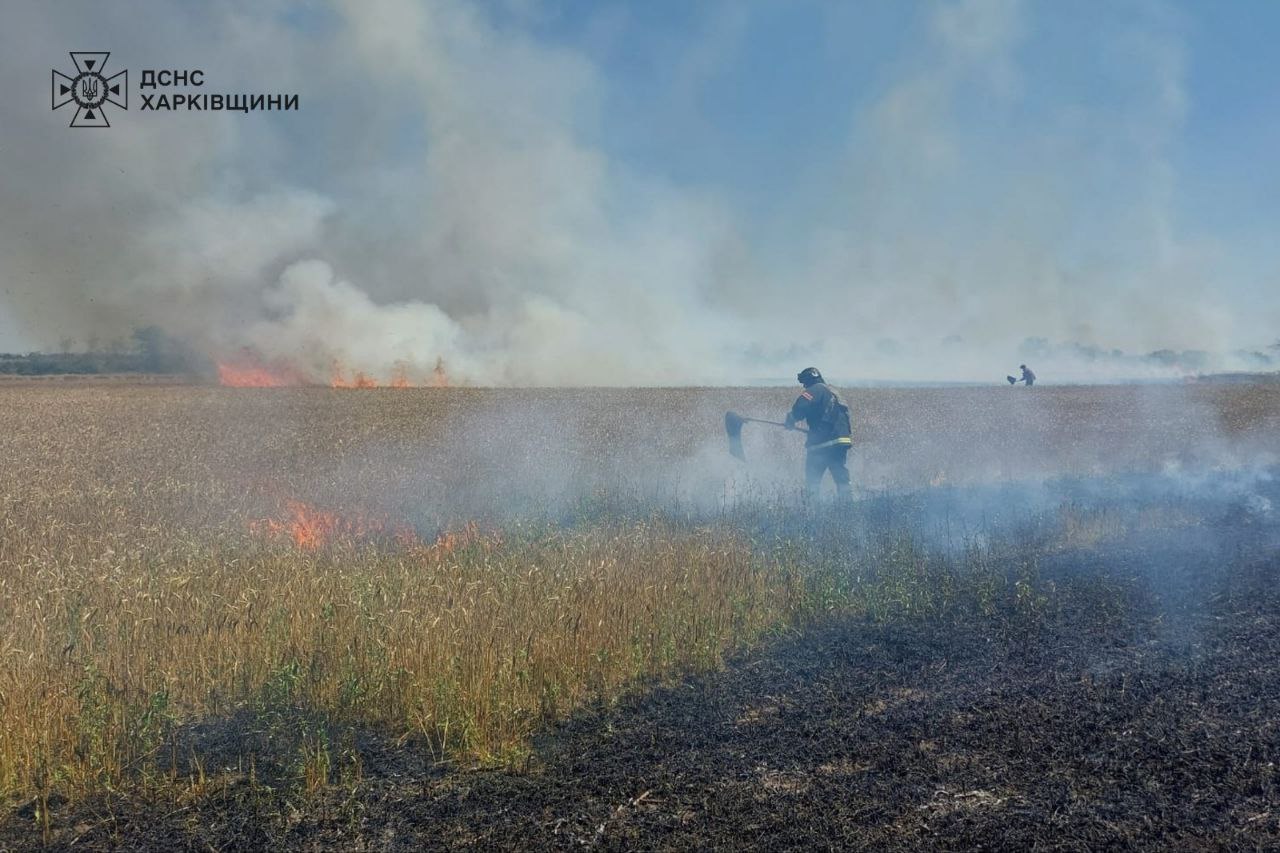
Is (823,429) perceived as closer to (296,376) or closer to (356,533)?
(356,533)

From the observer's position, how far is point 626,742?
15.5 ft

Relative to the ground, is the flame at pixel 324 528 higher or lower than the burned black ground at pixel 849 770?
higher

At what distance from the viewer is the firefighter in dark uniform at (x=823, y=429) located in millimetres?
12078

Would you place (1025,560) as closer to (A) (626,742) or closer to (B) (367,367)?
(A) (626,742)

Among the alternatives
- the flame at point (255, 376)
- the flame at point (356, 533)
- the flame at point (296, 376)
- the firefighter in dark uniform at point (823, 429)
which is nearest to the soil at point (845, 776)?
the flame at point (356, 533)

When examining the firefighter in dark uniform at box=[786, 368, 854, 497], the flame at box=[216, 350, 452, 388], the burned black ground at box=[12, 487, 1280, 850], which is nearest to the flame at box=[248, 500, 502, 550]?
the burned black ground at box=[12, 487, 1280, 850]

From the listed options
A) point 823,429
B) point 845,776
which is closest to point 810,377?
point 823,429

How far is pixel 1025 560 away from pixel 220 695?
766 centimetres

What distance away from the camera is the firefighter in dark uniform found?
39.6ft

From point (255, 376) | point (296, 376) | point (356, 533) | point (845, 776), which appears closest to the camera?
point (845, 776)

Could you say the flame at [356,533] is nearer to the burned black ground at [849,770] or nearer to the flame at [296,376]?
the burned black ground at [849,770]

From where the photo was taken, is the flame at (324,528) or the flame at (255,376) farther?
the flame at (255,376)

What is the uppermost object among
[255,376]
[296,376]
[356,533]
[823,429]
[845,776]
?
[255,376]

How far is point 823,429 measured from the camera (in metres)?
12.3
